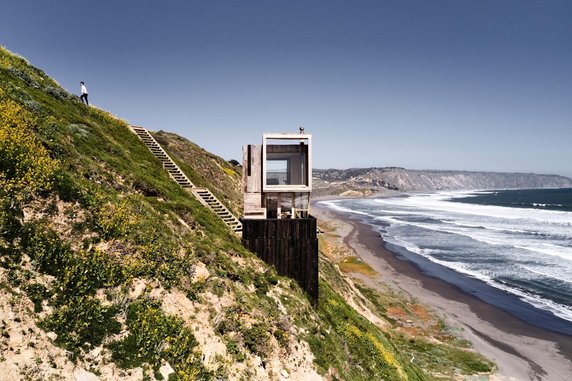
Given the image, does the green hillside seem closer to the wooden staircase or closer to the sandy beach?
the wooden staircase

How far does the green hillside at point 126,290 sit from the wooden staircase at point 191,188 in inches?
218

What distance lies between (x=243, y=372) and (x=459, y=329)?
31804 millimetres

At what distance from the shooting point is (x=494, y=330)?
3500cm

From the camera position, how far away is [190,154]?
45.7m

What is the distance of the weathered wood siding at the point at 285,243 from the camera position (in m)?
18.2

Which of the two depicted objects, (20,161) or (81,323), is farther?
(20,161)

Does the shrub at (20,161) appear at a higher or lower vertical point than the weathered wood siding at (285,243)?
higher

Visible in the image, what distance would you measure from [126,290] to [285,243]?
29.3ft

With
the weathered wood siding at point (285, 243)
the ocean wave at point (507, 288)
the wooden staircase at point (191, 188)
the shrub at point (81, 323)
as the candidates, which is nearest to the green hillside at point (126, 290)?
the shrub at point (81, 323)

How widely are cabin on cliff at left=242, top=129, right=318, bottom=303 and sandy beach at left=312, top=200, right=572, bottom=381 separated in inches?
789

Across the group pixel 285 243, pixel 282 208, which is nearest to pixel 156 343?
pixel 285 243

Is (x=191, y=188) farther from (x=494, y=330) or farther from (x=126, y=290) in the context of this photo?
(x=494, y=330)

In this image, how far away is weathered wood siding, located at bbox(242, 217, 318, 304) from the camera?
59.8ft

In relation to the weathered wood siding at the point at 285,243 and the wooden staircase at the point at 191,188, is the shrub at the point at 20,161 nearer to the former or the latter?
the weathered wood siding at the point at 285,243
